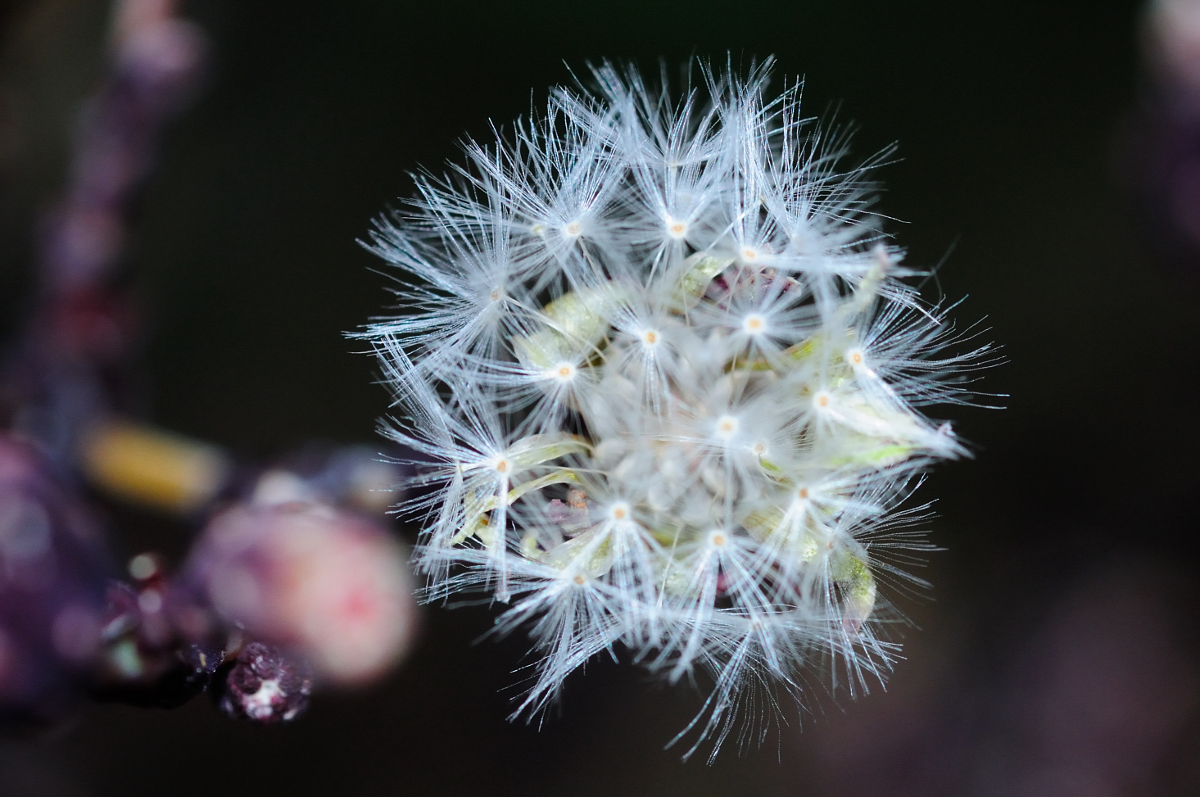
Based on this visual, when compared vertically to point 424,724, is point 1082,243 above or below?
above

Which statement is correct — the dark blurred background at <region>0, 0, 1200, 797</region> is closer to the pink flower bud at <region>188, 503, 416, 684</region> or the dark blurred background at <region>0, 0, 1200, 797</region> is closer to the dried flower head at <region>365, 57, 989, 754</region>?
the dried flower head at <region>365, 57, 989, 754</region>

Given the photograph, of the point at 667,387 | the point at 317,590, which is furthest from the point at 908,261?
the point at 317,590

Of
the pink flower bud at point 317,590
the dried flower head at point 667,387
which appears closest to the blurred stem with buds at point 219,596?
the pink flower bud at point 317,590

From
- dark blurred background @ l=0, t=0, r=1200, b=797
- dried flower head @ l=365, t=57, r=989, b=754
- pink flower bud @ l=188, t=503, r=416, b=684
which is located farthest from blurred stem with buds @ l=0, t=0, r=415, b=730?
dark blurred background @ l=0, t=0, r=1200, b=797

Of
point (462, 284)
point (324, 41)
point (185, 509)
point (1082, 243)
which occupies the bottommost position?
point (185, 509)

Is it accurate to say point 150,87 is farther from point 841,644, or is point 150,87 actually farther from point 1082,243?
point 1082,243

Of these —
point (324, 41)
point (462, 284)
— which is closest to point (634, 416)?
point (462, 284)
